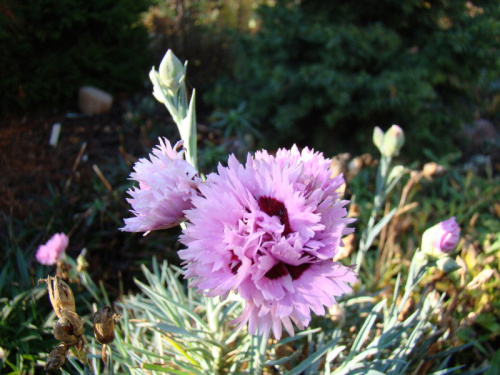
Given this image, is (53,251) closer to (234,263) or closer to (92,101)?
(234,263)

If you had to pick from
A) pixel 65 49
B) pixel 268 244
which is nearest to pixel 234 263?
pixel 268 244

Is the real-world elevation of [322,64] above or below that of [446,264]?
above

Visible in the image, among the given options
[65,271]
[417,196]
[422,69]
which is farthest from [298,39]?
[65,271]

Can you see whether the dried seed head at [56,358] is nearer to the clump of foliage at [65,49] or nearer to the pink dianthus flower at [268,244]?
the pink dianthus flower at [268,244]

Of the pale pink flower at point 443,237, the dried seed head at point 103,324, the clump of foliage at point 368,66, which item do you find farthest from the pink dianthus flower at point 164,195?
the clump of foliage at point 368,66

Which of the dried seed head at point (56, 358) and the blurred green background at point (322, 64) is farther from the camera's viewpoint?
the blurred green background at point (322, 64)
